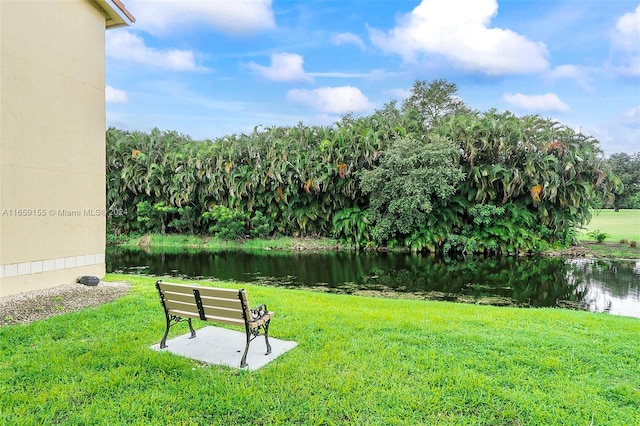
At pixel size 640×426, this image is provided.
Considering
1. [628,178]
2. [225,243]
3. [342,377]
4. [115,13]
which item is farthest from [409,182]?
[628,178]

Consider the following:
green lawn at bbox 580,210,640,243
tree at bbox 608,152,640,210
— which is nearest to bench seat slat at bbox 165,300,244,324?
green lawn at bbox 580,210,640,243

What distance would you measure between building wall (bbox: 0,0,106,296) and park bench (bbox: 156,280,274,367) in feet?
14.2

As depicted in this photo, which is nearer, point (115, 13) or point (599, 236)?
point (115, 13)

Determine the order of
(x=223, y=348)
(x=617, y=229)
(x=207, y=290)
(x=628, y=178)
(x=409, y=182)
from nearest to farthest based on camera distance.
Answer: (x=207, y=290) → (x=223, y=348) → (x=409, y=182) → (x=617, y=229) → (x=628, y=178)

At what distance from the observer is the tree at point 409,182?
17359 mm

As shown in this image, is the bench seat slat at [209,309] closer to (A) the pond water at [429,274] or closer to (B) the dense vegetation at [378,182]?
(A) the pond water at [429,274]

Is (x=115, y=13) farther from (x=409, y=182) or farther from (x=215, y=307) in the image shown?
(x=409, y=182)

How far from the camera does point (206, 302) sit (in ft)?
12.7

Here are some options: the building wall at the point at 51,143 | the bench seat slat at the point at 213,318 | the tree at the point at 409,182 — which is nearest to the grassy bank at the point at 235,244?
the tree at the point at 409,182

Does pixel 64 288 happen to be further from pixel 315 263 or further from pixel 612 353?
pixel 315 263

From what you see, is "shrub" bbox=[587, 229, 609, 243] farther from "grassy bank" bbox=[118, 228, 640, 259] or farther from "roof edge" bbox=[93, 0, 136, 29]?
"roof edge" bbox=[93, 0, 136, 29]

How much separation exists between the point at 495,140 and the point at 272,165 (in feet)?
37.7

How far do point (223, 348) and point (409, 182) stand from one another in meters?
14.5

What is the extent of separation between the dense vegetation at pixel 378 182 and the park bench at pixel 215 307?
1452 centimetres
